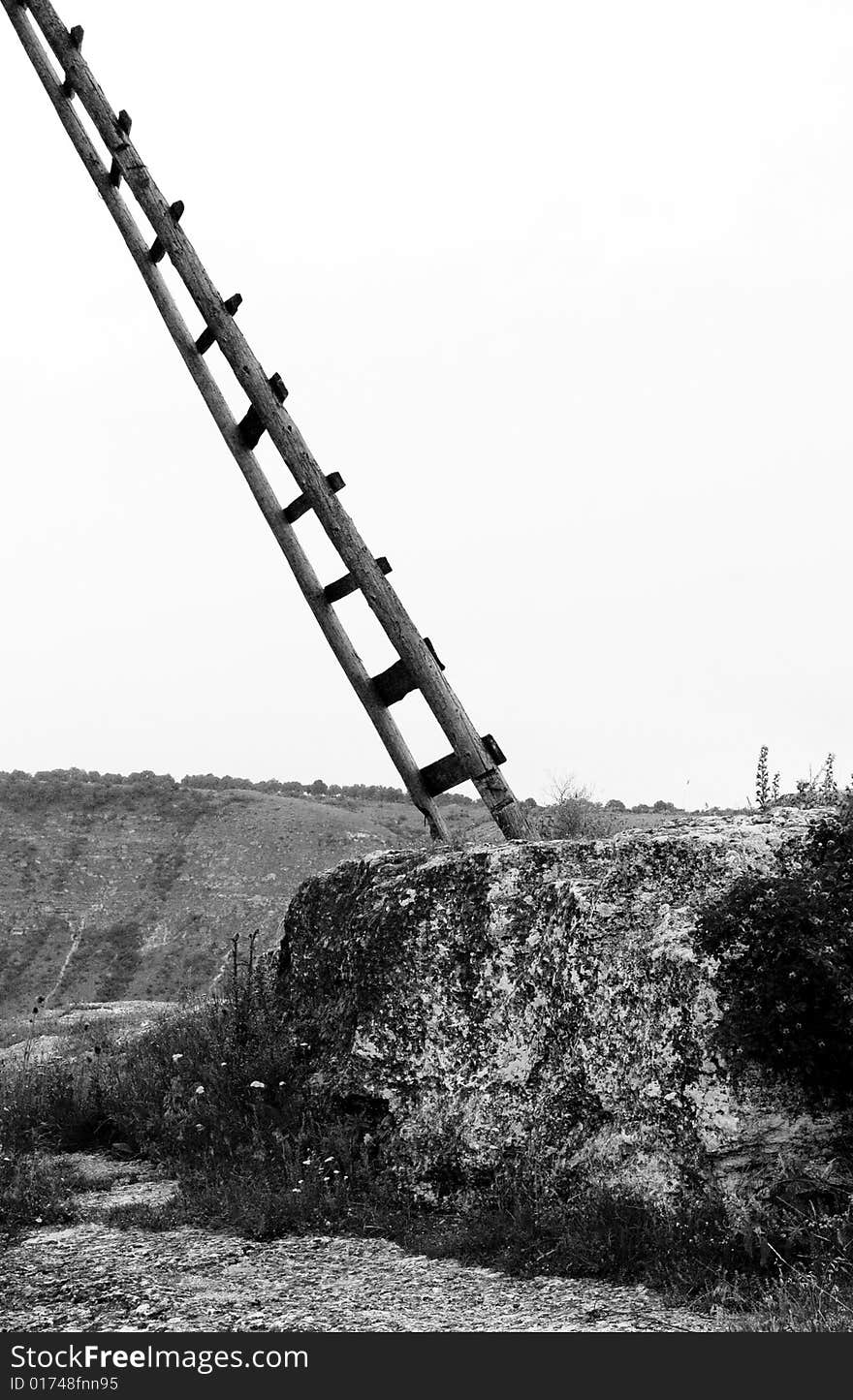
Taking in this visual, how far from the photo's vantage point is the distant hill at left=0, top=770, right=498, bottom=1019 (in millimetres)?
51781

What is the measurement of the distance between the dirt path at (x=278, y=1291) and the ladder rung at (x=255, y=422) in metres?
5.78

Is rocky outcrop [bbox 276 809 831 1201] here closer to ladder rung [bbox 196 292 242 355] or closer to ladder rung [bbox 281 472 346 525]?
ladder rung [bbox 281 472 346 525]

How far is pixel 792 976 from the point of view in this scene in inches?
228

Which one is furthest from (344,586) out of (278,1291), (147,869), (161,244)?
(147,869)

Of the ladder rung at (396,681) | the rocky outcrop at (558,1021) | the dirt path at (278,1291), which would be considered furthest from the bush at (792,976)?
the ladder rung at (396,681)

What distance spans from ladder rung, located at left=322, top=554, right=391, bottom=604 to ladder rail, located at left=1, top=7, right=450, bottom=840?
0.23 feet

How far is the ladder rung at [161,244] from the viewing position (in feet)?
28.6

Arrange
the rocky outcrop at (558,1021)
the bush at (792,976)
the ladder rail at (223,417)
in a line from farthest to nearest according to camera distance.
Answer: the ladder rail at (223,417) → the rocky outcrop at (558,1021) → the bush at (792,976)

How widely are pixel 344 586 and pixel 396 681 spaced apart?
859 millimetres

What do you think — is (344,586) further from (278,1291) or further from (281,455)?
(278,1291)

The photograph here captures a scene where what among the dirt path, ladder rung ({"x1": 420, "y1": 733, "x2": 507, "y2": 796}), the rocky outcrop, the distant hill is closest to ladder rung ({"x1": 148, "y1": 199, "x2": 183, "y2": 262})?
ladder rung ({"x1": 420, "y1": 733, "x2": 507, "y2": 796})

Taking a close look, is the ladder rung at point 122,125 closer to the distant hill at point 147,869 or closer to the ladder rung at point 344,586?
the ladder rung at point 344,586

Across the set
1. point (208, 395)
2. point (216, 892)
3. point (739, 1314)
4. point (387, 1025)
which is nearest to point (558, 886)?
A: point (387, 1025)

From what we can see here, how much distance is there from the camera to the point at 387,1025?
281 inches
